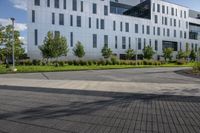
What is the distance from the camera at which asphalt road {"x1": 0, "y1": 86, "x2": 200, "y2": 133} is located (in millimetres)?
5383

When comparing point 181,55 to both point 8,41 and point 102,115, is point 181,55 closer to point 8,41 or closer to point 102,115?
point 8,41

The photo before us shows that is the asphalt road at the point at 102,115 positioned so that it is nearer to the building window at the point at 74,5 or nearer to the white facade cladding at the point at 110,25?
the white facade cladding at the point at 110,25

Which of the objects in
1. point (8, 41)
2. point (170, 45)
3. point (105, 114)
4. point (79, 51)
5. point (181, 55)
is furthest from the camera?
point (170, 45)

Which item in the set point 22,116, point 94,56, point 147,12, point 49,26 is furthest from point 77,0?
point 22,116

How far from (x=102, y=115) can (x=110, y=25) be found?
5987 centimetres

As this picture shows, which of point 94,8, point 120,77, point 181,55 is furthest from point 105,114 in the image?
point 181,55

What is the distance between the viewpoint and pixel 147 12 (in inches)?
2916

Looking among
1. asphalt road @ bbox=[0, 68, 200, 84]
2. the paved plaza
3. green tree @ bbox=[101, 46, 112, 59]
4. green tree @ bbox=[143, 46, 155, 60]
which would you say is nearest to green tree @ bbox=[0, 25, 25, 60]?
asphalt road @ bbox=[0, 68, 200, 84]

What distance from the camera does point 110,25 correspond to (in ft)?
213

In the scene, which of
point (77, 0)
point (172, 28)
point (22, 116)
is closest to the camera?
point (22, 116)

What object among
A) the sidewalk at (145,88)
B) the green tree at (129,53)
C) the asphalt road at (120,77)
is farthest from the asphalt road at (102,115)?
the green tree at (129,53)

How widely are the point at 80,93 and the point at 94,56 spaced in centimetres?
5189

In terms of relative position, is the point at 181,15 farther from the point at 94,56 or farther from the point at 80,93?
the point at 80,93

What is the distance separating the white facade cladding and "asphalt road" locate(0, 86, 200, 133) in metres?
48.2
